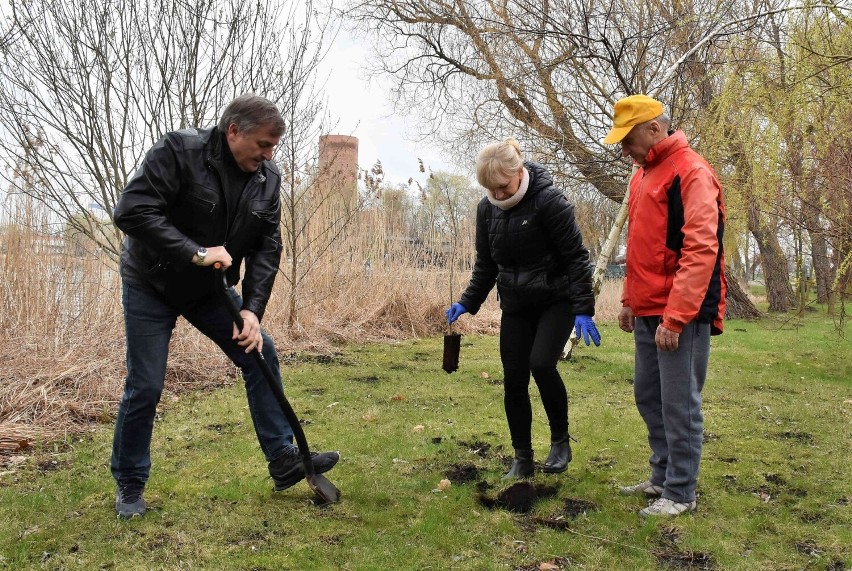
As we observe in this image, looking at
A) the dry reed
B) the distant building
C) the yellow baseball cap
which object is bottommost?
the dry reed

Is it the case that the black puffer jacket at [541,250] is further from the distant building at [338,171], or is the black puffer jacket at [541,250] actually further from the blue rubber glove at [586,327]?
the distant building at [338,171]

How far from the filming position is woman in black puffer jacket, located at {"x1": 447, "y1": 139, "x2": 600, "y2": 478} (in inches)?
135

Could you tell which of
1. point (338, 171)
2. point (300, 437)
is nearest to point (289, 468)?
point (300, 437)

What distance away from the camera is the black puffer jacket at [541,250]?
345cm

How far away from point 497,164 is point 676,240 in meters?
0.90

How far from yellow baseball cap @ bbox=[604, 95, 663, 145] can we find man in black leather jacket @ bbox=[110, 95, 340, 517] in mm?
1469

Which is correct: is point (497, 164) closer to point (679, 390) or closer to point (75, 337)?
point (679, 390)

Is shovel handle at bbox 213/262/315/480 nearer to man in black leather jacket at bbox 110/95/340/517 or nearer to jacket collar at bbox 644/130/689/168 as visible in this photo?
man in black leather jacket at bbox 110/95/340/517

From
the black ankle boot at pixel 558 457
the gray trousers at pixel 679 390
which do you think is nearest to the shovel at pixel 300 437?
the black ankle boot at pixel 558 457

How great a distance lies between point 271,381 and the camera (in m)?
3.23

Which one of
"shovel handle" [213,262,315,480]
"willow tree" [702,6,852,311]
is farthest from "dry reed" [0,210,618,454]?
"willow tree" [702,6,852,311]

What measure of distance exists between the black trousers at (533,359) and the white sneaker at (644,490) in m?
0.47

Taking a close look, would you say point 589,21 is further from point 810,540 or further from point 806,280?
point 810,540

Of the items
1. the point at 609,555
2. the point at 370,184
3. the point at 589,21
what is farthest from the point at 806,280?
the point at 609,555
